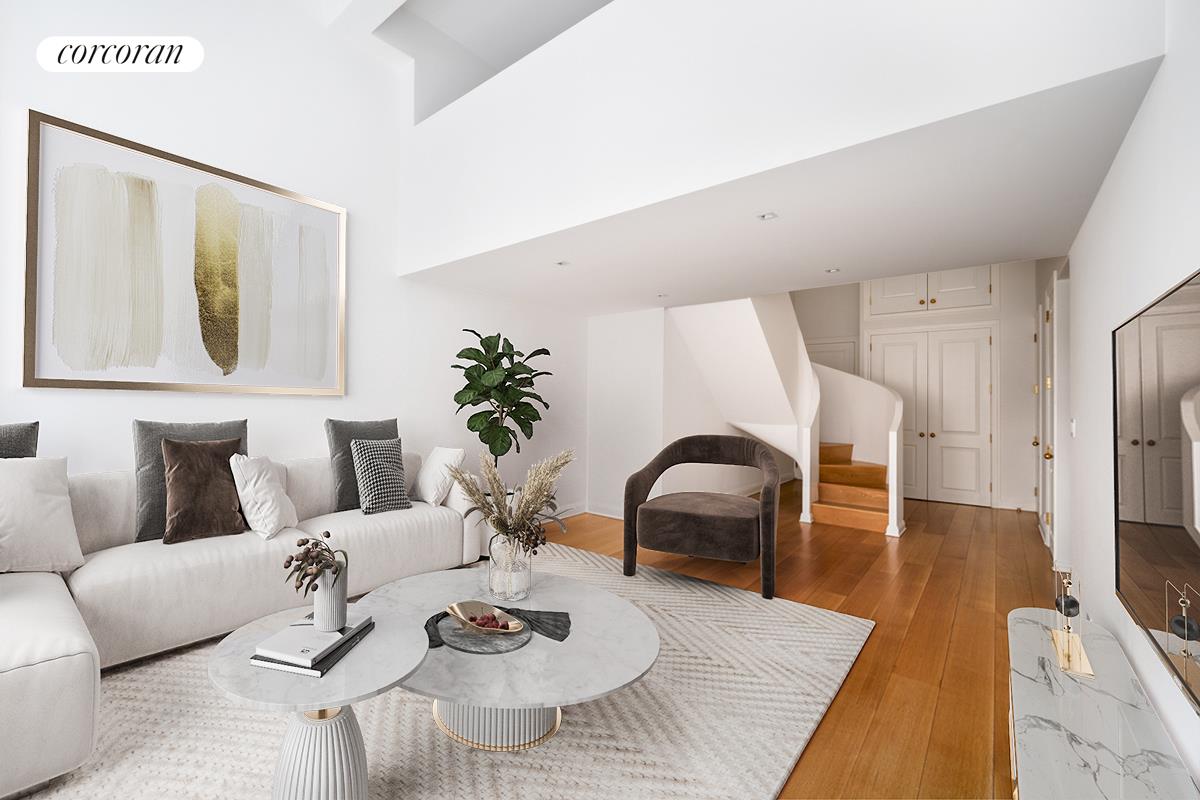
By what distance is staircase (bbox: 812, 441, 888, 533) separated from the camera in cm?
486

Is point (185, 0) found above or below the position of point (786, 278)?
above

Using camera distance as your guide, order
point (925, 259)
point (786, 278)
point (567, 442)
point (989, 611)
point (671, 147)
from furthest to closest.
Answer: point (567, 442), point (786, 278), point (925, 259), point (989, 611), point (671, 147)

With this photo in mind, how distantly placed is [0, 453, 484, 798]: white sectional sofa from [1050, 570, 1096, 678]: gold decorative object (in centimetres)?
299

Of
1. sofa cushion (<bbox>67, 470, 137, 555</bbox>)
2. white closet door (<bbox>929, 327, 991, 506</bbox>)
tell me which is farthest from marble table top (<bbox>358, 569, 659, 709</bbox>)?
white closet door (<bbox>929, 327, 991, 506</bbox>)

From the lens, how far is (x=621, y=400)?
535cm

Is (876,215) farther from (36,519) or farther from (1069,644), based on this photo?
(36,519)

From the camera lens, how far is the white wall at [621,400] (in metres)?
5.11

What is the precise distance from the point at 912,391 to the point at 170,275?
6.91 m

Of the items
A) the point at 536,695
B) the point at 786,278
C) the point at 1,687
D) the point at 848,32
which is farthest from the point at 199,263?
the point at 786,278

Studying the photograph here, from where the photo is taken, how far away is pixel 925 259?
3297 mm

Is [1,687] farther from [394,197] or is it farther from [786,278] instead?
[786,278]

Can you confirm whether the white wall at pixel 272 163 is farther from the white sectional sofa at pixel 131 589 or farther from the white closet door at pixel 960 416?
→ the white closet door at pixel 960 416

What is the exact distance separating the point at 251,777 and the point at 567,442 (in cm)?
387

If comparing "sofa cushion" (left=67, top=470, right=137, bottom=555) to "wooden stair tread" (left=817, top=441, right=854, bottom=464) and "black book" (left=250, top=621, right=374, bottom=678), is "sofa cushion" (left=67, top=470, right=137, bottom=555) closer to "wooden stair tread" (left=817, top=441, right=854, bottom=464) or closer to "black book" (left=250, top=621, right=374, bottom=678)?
"black book" (left=250, top=621, right=374, bottom=678)
